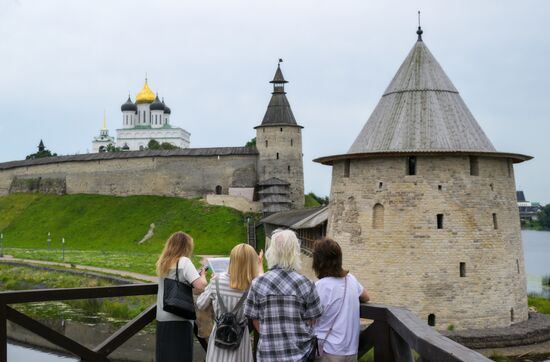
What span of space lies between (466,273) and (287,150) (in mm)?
29187

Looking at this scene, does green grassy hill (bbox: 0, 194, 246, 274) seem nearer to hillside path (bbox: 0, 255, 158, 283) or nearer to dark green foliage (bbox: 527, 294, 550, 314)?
hillside path (bbox: 0, 255, 158, 283)

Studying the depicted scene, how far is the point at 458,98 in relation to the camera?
72.0ft

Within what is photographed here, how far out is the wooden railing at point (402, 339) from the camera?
3394 mm

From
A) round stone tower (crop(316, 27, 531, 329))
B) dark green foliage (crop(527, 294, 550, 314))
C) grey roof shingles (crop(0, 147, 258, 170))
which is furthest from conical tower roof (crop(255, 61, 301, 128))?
round stone tower (crop(316, 27, 531, 329))

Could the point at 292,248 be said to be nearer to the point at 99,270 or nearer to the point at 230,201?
the point at 99,270

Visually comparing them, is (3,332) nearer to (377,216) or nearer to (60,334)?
(60,334)

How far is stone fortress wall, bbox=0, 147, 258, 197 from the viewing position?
163 ft

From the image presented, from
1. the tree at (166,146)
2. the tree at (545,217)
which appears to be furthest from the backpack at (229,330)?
the tree at (545,217)

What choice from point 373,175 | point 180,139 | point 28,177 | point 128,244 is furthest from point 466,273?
point 180,139

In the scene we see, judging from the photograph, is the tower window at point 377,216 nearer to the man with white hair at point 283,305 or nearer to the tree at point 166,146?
the man with white hair at point 283,305

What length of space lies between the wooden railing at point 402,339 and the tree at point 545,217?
10814 cm

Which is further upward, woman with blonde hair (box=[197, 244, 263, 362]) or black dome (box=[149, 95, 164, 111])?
black dome (box=[149, 95, 164, 111])

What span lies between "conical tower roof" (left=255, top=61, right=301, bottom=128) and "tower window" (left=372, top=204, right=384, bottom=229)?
2791 cm

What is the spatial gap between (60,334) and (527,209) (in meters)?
140
